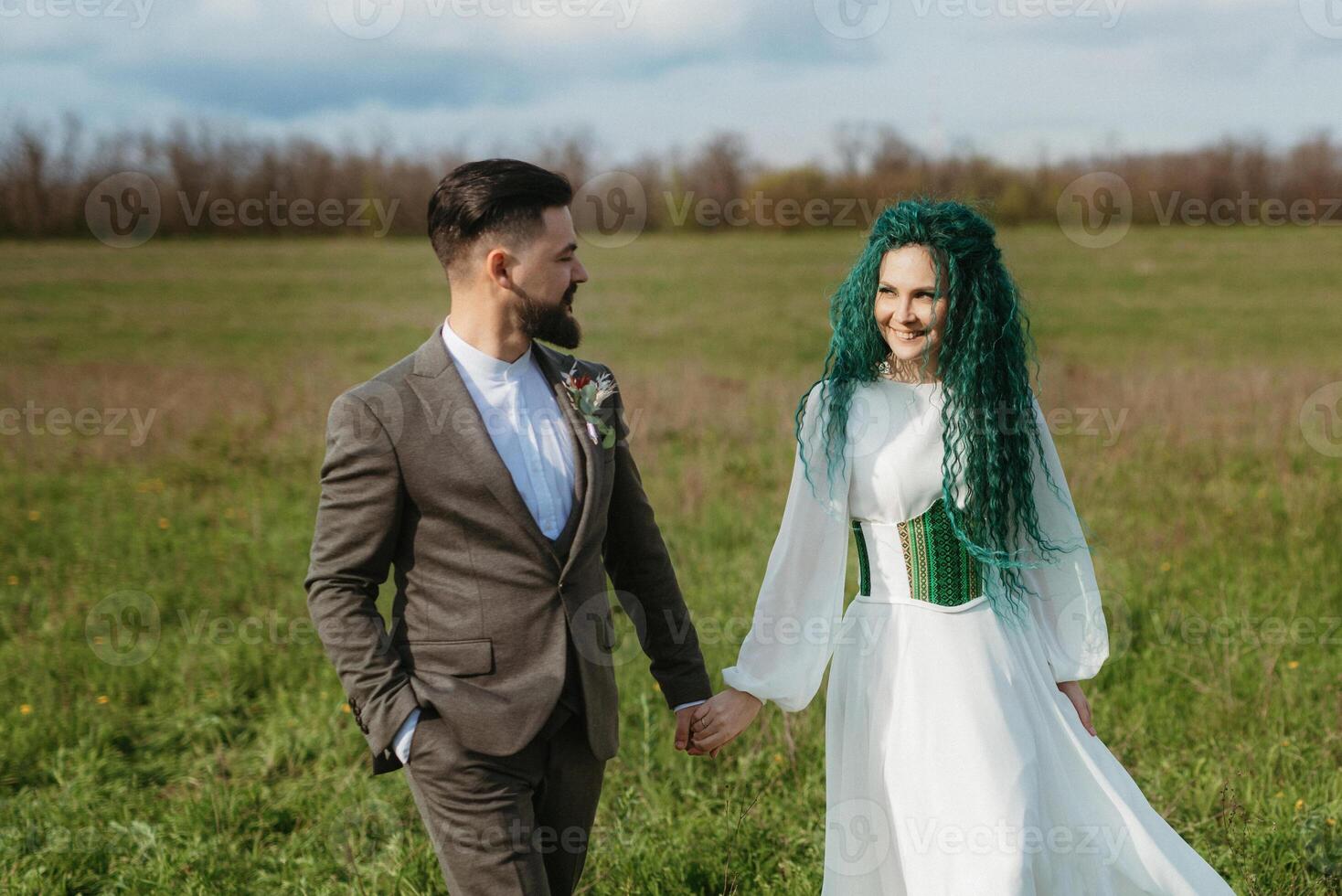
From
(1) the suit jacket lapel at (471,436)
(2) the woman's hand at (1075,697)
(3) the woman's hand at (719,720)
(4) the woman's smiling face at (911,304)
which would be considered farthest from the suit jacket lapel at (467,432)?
(2) the woman's hand at (1075,697)

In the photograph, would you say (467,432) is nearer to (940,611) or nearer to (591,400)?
(591,400)

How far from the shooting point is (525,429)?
8.67 feet

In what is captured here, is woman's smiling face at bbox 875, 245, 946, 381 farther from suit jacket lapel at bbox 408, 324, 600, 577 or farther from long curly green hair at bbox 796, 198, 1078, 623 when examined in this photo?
suit jacket lapel at bbox 408, 324, 600, 577

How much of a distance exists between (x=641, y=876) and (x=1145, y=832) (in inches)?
66.1

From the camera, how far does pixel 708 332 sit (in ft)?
64.3

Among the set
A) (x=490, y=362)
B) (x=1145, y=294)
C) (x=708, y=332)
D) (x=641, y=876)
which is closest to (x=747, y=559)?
(x=641, y=876)

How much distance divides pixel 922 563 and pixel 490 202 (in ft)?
4.70

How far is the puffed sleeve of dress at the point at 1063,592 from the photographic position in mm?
2930

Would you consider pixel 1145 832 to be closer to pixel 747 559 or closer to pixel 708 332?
pixel 747 559

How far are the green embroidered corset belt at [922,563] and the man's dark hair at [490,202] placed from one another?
46.9 inches
